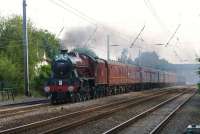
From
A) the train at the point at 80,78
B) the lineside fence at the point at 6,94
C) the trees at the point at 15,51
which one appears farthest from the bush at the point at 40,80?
the train at the point at 80,78

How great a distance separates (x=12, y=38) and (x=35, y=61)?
6954 millimetres

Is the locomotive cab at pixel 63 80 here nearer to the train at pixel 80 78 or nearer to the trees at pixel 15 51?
the train at pixel 80 78

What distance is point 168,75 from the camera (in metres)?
97.8

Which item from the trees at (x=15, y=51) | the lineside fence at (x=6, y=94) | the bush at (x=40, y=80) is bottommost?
the lineside fence at (x=6, y=94)

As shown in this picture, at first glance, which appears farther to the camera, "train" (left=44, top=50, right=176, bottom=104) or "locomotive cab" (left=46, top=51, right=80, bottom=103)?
"train" (left=44, top=50, right=176, bottom=104)

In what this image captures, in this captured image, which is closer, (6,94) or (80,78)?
(80,78)

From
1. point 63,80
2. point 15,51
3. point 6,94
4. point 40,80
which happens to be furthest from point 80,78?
point 15,51

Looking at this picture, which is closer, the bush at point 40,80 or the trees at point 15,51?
the trees at point 15,51

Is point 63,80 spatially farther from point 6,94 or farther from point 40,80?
point 40,80

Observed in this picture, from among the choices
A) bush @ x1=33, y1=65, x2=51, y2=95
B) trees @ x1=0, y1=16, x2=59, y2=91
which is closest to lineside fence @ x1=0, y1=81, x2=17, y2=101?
trees @ x1=0, y1=16, x2=59, y2=91

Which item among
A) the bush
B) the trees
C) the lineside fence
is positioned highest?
the trees

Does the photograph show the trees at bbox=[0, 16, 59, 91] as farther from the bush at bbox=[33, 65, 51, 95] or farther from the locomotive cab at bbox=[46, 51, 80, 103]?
the locomotive cab at bbox=[46, 51, 80, 103]

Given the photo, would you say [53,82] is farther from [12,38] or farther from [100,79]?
[12,38]

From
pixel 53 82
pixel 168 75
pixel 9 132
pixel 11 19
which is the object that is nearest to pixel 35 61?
pixel 11 19
